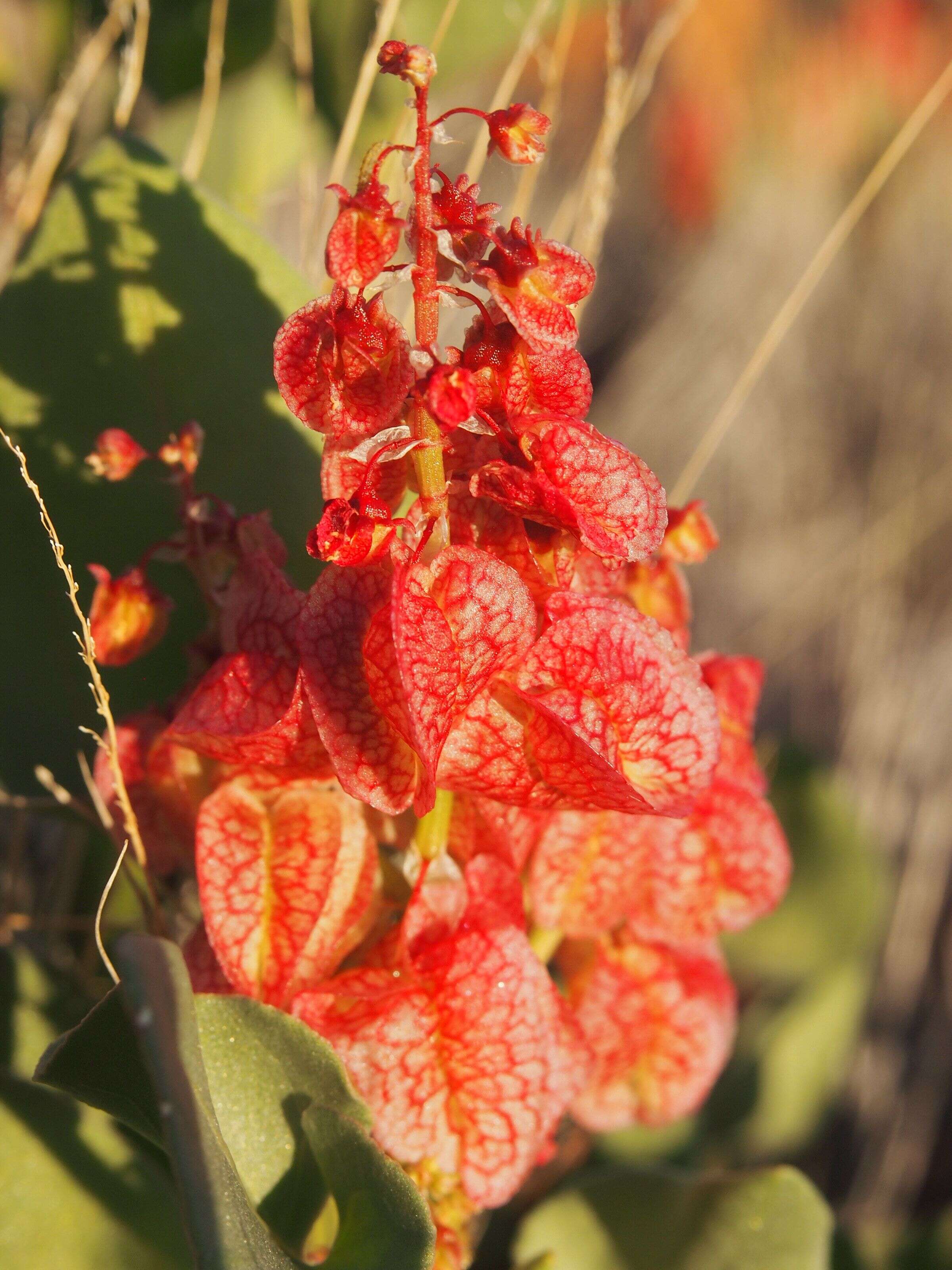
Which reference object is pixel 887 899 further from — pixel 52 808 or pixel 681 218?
pixel 681 218

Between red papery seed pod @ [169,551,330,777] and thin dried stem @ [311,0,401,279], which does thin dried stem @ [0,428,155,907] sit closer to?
red papery seed pod @ [169,551,330,777]

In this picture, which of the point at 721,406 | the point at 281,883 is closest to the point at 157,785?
the point at 281,883

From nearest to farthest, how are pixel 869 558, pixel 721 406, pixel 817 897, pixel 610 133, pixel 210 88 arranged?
pixel 610 133 < pixel 210 88 < pixel 817 897 < pixel 869 558 < pixel 721 406

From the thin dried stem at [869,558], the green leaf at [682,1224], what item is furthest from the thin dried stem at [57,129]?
the thin dried stem at [869,558]

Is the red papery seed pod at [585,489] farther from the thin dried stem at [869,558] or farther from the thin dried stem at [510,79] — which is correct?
the thin dried stem at [869,558]

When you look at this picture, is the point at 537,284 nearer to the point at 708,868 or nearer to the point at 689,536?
the point at 689,536

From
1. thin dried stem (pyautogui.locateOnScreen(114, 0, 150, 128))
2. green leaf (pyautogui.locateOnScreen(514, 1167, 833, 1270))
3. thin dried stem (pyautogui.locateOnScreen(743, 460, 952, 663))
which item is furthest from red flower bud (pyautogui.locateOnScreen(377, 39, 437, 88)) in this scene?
thin dried stem (pyautogui.locateOnScreen(743, 460, 952, 663))
